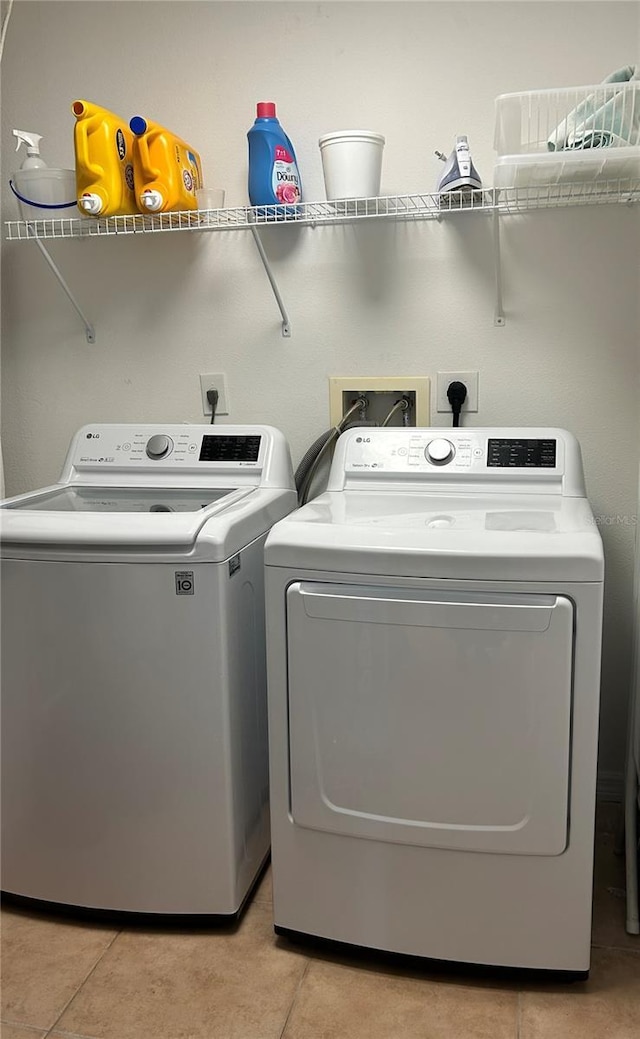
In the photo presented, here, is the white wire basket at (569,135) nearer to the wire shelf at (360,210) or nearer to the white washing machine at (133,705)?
the wire shelf at (360,210)

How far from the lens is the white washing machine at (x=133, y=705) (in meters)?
1.61

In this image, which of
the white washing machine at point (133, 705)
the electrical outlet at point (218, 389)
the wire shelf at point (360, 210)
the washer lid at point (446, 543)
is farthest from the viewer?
the electrical outlet at point (218, 389)

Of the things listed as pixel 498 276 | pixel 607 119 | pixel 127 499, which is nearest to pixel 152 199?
pixel 127 499

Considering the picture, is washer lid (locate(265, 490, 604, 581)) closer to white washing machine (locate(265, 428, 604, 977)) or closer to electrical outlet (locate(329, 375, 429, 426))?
white washing machine (locate(265, 428, 604, 977))

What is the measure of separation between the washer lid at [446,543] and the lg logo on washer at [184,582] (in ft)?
0.57

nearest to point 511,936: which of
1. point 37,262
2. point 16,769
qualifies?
point 16,769

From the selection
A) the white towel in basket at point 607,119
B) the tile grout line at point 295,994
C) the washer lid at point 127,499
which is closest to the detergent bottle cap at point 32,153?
the washer lid at point 127,499

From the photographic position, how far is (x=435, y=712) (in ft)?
4.85

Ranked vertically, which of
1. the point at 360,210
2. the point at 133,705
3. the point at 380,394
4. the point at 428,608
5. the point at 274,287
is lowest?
the point at 133,705

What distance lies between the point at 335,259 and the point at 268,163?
32 cm

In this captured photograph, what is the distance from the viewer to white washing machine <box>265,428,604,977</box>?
1.42 meters

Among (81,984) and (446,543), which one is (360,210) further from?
(81,984)

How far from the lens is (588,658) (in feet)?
4.63

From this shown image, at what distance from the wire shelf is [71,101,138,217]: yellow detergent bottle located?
0.06 metres
